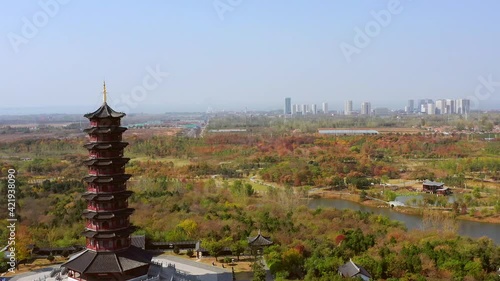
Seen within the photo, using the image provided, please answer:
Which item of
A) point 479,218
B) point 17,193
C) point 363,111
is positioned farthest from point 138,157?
point 363,111

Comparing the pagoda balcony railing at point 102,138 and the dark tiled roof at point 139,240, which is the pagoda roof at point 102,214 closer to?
the pagoda balcony railing at point 102,138

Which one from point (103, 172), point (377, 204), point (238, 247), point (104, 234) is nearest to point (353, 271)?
point (238, 247)

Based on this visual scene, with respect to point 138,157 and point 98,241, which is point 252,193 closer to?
point 98,241

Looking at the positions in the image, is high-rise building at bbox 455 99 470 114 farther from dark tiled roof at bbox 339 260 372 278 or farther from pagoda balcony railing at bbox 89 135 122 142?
pagoda balcony railing at bbox 89 135 122 142

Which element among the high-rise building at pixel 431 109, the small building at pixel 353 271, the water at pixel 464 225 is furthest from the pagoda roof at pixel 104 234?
the high-rise building at pixel 431 109

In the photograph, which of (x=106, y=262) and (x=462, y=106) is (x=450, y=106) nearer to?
(x=462, y=106)

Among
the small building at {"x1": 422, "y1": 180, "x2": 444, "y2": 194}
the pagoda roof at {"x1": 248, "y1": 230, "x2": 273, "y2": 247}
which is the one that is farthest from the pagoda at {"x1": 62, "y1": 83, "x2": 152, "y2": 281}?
the small building at {"x1": 422, "y1": 180, "x2": 444, "y2": 194}
